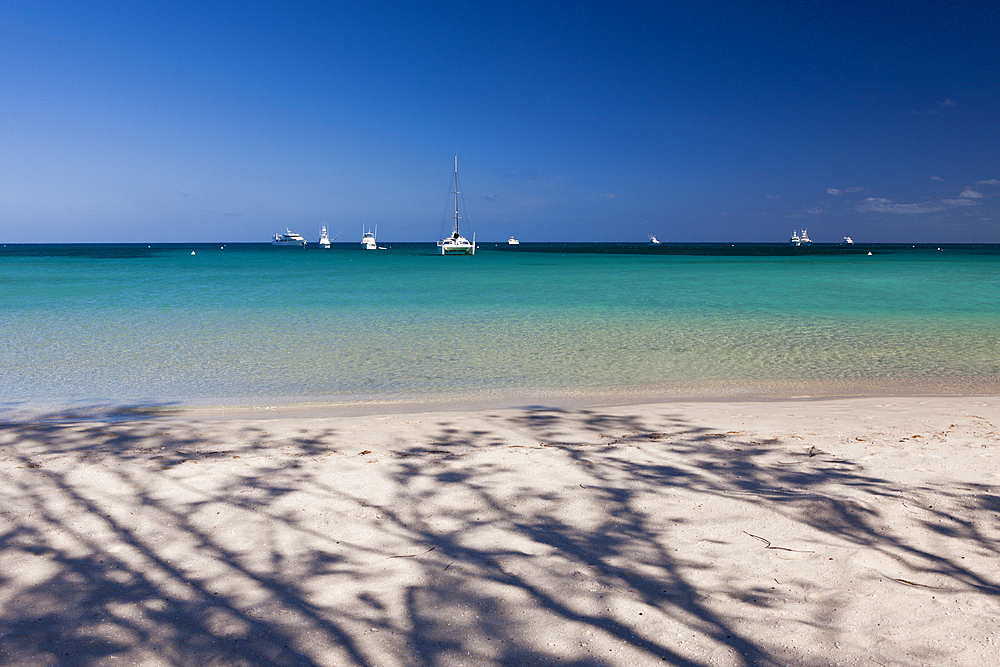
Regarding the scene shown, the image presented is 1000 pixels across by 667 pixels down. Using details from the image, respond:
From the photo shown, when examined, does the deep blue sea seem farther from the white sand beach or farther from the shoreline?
the white sand beach

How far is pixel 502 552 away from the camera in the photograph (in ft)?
11.9

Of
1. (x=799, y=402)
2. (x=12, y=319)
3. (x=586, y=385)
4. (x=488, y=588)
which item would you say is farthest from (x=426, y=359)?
(x=12, y=319)

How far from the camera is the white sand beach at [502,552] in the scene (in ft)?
9.04

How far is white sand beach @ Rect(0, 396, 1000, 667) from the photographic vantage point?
2.76 m

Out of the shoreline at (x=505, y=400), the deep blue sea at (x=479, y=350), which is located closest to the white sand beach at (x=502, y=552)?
the shoreline at (x=505, y=400)

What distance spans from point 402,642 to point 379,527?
1.24 m

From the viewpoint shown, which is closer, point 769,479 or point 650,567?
point 650,567

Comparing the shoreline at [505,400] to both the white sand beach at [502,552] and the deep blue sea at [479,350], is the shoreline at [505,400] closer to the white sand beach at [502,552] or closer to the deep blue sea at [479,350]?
the deep blue sea at [479,350]

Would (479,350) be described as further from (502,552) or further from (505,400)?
(502,552)

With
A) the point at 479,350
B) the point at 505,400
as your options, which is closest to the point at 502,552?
the point at 505,400

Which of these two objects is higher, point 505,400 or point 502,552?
point 502,552

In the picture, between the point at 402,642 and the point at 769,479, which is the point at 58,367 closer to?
the point at 402,642

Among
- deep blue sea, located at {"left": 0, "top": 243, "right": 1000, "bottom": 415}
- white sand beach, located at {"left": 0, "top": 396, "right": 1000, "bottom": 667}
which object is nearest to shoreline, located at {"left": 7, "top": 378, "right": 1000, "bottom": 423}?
deep blue sea, located at {"left": 0, "top": 243, "right": 1000, "bottom": 415}

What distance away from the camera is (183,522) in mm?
4000
